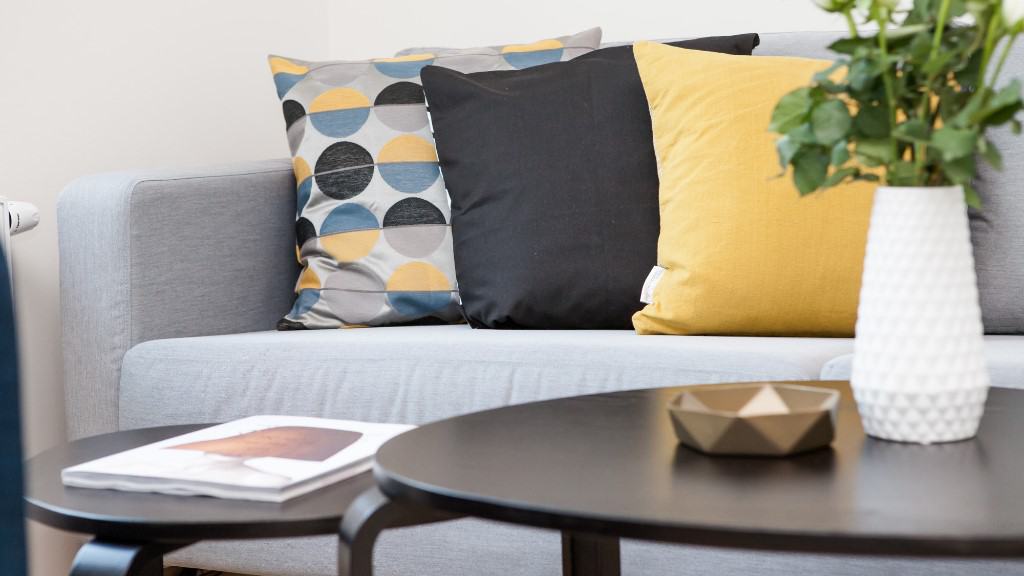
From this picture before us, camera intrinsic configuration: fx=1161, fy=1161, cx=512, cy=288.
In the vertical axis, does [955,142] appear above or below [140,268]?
above

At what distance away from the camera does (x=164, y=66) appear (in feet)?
8.02

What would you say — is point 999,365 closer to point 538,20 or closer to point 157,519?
point 157,519

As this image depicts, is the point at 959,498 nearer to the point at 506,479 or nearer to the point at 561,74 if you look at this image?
the point at 506,479

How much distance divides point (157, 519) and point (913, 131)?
60cm

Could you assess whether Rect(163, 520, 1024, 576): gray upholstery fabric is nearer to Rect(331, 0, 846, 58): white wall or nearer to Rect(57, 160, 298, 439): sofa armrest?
Rect(57, 160, 298, 439): sofa armrest

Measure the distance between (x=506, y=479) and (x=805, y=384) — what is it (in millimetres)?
408

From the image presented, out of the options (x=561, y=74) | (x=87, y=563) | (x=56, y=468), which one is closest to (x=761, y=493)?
(x=87, y=563)

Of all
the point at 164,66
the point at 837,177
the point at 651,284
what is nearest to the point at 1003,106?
the point at 837,177

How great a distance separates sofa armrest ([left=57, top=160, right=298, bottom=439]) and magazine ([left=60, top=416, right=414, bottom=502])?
31.0 inches

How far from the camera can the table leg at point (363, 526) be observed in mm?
804

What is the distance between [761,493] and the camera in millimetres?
721

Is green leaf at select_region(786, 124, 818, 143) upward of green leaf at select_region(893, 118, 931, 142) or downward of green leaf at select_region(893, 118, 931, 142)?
downward

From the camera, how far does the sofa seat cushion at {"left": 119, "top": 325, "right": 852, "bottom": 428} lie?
56.6 inches

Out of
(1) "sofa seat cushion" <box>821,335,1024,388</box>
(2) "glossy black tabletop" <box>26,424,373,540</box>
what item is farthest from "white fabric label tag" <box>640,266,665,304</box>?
(2) "glossy black tabletop" <box>26,424,373,540</box>
